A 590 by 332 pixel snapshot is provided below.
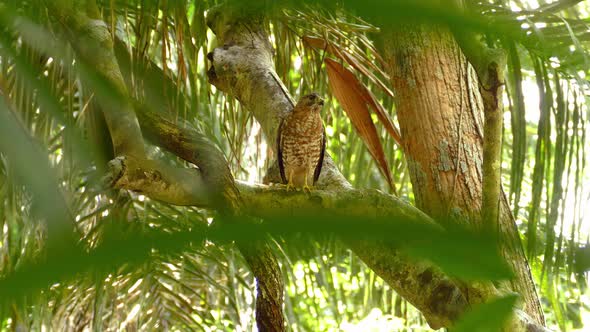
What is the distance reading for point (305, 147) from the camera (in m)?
4.16

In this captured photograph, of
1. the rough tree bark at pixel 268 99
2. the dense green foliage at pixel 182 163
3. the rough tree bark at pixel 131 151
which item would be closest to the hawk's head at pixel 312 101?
the dense green foliage at pixel 182 163

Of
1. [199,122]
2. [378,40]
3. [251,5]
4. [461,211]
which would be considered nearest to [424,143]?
[461,211]

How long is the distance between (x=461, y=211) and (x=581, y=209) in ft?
2.24

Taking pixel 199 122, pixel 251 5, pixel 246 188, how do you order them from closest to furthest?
pixel 251 5 < pixel 246 188 < pixel 199 122

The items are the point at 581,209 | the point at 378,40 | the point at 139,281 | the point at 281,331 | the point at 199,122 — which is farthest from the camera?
the point at 139,281

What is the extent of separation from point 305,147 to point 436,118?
4.24 ft

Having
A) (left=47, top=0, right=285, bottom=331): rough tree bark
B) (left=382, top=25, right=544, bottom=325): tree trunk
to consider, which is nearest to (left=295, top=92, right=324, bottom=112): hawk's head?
(left=382, top=25, right=544, bottom=325): tree trunk

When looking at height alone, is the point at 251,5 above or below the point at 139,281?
above

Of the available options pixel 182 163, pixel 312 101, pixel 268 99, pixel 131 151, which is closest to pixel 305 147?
pixel 312 101

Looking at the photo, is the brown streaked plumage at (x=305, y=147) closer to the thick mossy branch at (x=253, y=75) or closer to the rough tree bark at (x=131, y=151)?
the thick mossy branch at (x=253, y=75)

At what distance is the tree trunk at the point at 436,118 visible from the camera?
9.46ft

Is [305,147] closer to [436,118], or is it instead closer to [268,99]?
[268,99]

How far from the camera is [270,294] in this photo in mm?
1109

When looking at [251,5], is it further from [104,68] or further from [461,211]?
[461,211]
